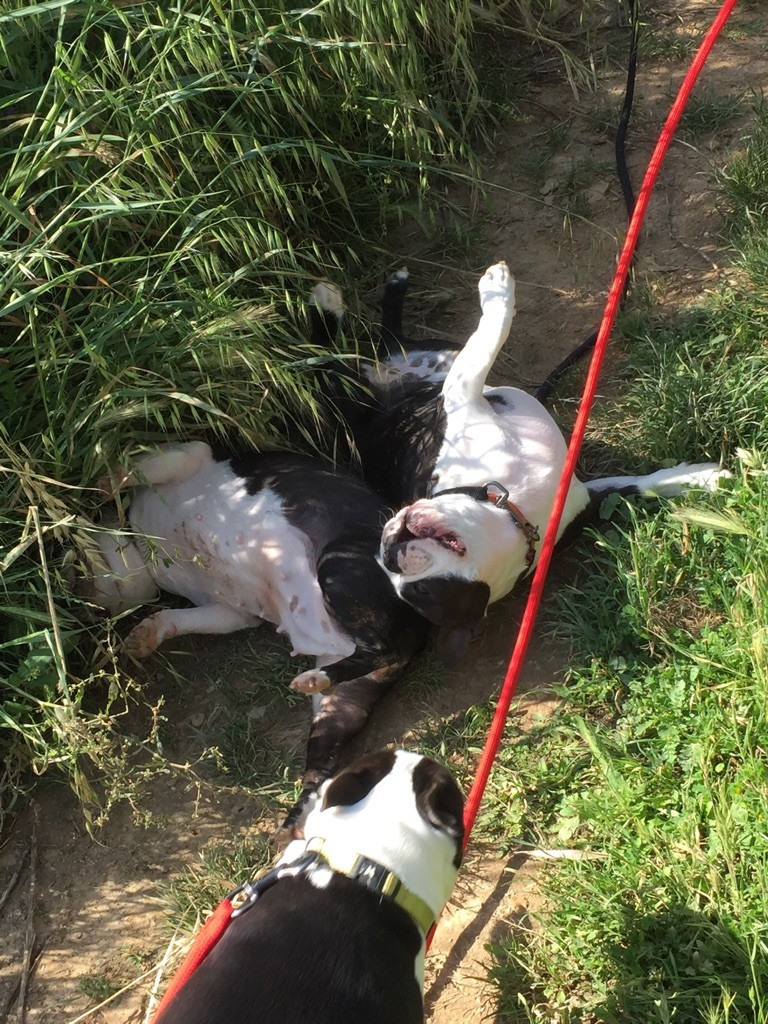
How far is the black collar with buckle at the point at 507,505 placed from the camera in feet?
8.95

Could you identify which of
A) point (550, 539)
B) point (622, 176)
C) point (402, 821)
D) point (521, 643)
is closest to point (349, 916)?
point (402, 821)

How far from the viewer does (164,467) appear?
3012 mm

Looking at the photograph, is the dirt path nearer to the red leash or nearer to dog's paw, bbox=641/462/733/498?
the red leash

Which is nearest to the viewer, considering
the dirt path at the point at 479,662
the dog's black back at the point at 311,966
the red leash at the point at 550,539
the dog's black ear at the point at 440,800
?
the dog's black back at the point at 311,966

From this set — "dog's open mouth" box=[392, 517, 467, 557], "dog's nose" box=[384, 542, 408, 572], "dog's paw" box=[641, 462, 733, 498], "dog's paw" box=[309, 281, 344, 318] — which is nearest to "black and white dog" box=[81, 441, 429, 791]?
"dog's nose" box=[384, 542, 408, 572]

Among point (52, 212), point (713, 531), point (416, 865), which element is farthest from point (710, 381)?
point (52, 212)

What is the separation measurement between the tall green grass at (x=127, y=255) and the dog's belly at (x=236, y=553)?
0.72 feet

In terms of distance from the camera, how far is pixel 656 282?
3.38 meters

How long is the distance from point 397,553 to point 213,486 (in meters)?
0.78

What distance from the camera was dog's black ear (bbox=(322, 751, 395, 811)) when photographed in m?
1.93

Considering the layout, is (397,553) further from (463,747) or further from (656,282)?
(656,282)

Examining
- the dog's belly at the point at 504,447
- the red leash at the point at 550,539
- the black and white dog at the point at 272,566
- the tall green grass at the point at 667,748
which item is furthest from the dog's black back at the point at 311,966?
the dog's belly at the point at 504,447

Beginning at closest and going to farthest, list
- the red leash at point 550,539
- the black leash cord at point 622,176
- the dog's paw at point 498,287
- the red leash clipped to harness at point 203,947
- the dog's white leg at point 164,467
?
the red leash clipped to harness at point 203,947, the red leash at point 550,539, the dog's white leg at point 164,467, the dog's paw at point 498,287, the black leash cord at point 622,176

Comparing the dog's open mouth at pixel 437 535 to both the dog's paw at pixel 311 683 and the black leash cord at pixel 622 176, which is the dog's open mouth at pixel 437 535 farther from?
the black leash cord at pixel 622 176
